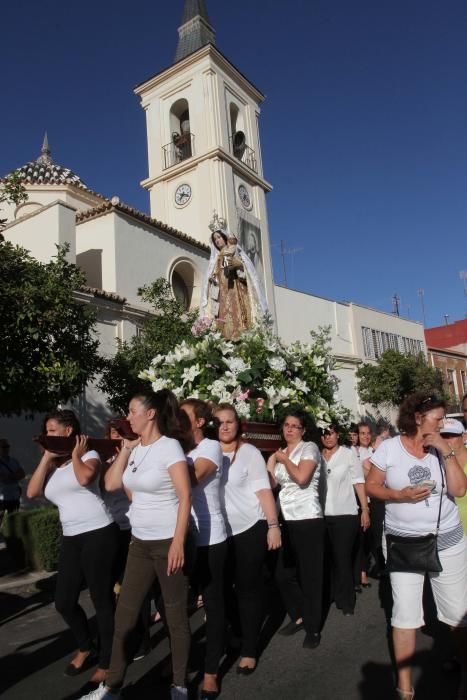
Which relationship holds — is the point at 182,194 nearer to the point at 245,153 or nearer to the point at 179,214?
the point at 179,214

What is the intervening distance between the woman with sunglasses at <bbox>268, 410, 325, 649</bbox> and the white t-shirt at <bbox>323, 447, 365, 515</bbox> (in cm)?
74

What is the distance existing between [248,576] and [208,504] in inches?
26.7

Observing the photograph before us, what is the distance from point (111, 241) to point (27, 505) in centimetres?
811

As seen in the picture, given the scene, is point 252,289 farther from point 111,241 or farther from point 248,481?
point 111,241

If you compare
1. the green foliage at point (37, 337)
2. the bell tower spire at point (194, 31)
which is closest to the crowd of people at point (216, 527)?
the green foliage at point (37, 337)

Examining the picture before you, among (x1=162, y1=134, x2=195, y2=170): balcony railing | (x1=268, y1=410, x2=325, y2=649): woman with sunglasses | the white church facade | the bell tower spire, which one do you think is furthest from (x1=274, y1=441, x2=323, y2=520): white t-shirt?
the bell tower spire

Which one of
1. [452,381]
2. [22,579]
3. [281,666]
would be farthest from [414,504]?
[452,381]

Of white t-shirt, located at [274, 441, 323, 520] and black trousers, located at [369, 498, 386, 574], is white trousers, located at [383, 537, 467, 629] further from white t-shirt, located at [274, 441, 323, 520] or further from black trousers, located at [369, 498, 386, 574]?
black trousers, located at [369, 498, 386, 574]

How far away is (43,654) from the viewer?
15.0 feet

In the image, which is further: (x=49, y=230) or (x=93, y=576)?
(x=49, y=230)

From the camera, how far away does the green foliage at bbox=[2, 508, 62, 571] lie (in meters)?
7.71

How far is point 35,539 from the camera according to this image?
7.79 meters

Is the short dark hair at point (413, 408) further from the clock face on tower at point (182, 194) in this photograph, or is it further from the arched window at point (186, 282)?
the clock face on tower at point (182, 194)

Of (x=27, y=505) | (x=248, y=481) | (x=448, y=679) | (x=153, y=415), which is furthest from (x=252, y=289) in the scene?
(x=27, y=505)
